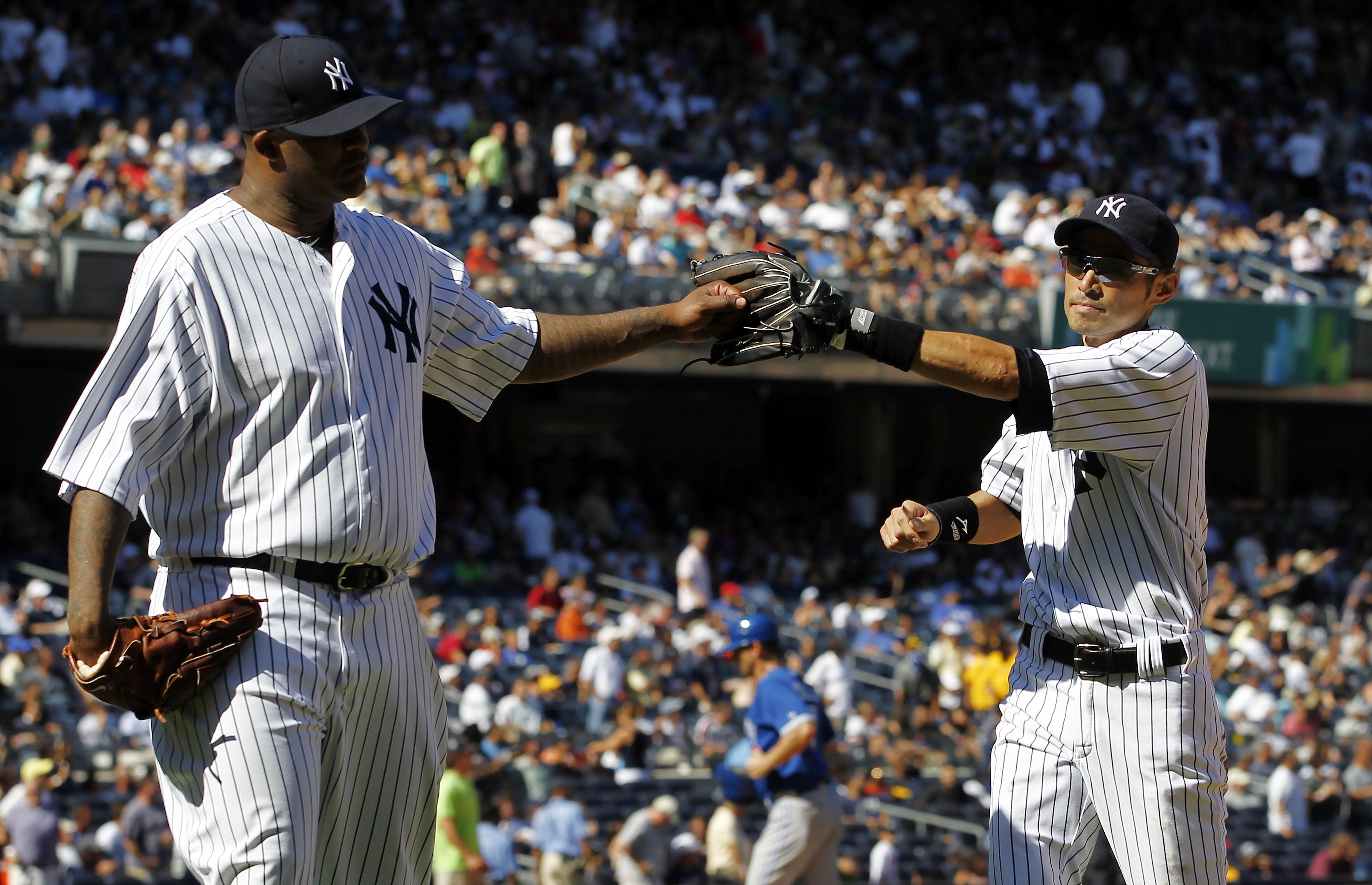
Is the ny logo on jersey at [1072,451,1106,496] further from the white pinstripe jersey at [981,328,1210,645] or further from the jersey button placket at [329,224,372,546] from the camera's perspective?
the jersey button placket at [329,224,372,546]

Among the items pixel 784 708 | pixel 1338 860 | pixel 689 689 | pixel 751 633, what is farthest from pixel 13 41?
pixel 1338 860

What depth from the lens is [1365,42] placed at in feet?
79.6

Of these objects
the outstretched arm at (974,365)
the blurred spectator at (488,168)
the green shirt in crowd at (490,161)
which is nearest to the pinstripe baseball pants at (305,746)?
the outstretched arm at (974,365)

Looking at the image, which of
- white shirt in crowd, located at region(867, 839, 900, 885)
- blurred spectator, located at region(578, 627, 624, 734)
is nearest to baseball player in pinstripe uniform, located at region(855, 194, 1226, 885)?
white shirt in crowd, located at region(867, 839, 900, 885)

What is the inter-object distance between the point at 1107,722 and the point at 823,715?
323 centimetres

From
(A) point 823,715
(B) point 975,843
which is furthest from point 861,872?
(A) point 823,715

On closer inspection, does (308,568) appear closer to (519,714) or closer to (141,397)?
(141,397)

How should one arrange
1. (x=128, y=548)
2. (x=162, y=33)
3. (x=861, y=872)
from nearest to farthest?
(x=861, y=872) < (x=128, y=548) < (x=162, y=33)

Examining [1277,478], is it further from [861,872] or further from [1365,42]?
[861,872]

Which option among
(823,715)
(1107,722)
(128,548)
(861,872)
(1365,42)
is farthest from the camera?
(1365,42)

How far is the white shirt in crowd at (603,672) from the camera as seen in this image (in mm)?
11359

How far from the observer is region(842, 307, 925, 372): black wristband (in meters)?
3.06

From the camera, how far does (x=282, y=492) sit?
252 cm

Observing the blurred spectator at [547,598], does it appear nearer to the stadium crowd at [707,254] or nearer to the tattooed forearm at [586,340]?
the stadium crowd at [707,254]
